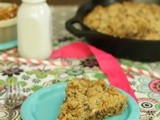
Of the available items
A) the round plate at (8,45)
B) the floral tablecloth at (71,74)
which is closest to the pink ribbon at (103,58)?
the floral tablecloth at (71,74)

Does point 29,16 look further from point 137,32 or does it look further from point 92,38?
point 137,32

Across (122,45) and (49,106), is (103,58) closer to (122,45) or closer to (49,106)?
(122,45)

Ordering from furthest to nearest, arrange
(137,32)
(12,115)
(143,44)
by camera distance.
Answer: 1. (137,32)
2. (143,44)
3. (12,115)

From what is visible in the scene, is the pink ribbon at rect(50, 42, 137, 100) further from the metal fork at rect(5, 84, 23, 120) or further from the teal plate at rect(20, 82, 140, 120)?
the metal fork at rect(5, 84, 23, 120)

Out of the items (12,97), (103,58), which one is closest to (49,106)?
(12,97)

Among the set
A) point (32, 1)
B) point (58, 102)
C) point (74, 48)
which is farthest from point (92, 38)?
point (58, 102)

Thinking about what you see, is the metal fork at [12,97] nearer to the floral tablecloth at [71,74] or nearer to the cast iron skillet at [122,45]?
the floral tablecloth at [71,74]

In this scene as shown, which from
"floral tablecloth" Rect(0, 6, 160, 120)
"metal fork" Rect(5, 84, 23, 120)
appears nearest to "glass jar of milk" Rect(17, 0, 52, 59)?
"floral tablecloth" Rect(0, 6, 160, 120)
